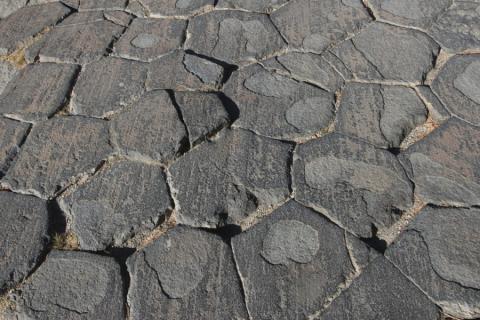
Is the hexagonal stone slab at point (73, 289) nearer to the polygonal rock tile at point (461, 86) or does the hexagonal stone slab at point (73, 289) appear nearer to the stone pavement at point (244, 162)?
the stone pavement at point (244, 162)

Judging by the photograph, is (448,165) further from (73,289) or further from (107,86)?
(107,86)

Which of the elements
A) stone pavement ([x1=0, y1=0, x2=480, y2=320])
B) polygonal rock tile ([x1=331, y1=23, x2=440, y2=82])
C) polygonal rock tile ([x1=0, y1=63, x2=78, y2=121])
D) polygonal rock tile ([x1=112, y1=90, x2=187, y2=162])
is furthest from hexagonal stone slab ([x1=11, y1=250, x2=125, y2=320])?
polygonal rock tile ([x1=331, y1=23, x2=440, y2=82])

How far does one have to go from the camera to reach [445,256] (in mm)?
1645

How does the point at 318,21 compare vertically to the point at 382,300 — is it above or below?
above

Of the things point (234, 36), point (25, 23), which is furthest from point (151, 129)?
point (25, 23)

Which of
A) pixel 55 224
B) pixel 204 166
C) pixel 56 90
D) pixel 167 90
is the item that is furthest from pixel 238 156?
pixel 56 90

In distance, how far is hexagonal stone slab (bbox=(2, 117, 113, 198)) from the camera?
2012 mm

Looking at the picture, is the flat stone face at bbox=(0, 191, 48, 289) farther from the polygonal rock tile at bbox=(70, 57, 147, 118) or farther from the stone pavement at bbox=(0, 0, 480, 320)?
the polygonal rock tile at bbox=(70, 57, 147, 118)

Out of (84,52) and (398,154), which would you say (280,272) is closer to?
(398,154)

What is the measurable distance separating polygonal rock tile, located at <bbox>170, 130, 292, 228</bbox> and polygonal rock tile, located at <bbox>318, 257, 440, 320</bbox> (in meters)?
0.45

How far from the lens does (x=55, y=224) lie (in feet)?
6.12

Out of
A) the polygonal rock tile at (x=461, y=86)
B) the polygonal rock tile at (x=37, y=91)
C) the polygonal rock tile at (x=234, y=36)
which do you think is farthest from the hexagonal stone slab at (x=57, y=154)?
the polygonal rock tile at (x=461, y=86)

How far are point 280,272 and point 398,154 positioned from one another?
0.75 meters

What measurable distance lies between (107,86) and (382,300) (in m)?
1.63
